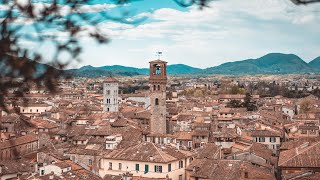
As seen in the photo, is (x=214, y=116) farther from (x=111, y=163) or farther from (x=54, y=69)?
(x=54, y=69)

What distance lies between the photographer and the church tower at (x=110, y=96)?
7969 cm

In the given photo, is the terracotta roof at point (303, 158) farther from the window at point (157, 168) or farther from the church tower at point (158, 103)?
the church tower at point (158, 103)

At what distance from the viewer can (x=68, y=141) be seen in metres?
47.8

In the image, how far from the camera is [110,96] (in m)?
80.4

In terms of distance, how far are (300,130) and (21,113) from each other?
4842 cm

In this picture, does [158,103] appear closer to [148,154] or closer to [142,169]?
[148,154]

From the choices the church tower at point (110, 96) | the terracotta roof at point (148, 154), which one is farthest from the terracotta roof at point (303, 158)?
the church tower at point (110, 96)

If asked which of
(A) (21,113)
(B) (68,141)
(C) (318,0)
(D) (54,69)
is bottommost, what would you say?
(B) (68,141)

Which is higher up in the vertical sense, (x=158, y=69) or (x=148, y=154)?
(x=158, y=69)

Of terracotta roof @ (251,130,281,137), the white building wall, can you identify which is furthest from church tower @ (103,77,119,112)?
the white building wall

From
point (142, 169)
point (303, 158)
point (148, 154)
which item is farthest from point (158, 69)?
point (303, 158)

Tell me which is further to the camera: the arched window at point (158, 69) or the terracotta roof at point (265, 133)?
the arched window at point (158, 69)

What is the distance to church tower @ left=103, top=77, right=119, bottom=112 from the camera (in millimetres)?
79688

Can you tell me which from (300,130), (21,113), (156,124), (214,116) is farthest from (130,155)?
(214,116)
